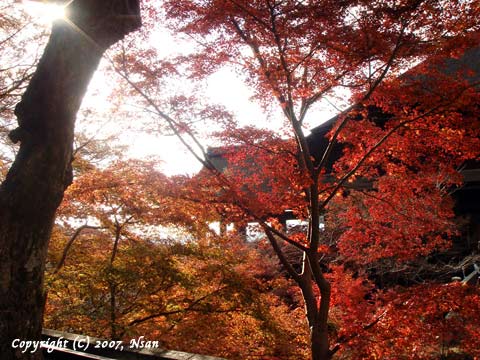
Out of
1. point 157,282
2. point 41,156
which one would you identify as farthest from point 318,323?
point 41,156

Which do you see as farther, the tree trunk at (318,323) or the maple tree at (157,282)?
the maple tree at (157,282)

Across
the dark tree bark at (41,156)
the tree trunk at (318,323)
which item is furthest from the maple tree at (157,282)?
the dark tree bark at (41,156)

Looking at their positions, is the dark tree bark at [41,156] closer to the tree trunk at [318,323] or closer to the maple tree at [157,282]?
the maple tree at [157,282]

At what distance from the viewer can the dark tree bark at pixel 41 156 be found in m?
3.32

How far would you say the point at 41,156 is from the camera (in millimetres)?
3602

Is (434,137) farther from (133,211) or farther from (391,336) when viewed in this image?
(133,211)

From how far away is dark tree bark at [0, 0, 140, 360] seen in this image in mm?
3316

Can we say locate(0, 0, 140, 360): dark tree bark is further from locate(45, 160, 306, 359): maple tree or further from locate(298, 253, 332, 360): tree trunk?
locate(298, 253, 332, 360): tree trunk

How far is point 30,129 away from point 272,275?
8853 mm

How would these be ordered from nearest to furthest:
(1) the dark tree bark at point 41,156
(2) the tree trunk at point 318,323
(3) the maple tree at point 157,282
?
(1) the dark tree bark at point 41,156
(2) the tree trunk at point 318,323
(3) the maple tree at point 157,282

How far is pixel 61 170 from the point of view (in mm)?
3746

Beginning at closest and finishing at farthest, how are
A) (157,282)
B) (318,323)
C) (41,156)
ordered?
(41,156) → (318,323) → (157,282)

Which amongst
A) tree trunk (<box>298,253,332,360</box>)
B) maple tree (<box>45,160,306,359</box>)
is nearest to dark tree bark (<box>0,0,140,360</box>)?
maple tree (<box>45,160,306,359</box>)

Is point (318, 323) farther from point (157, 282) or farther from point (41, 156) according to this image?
point (41, 156)
